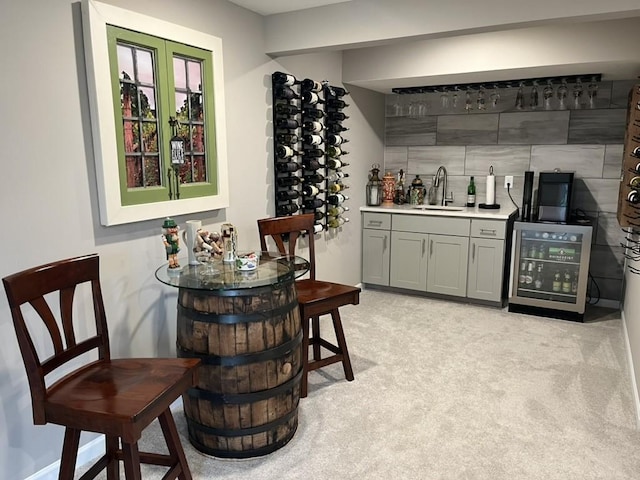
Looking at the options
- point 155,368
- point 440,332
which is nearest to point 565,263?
point 440,332

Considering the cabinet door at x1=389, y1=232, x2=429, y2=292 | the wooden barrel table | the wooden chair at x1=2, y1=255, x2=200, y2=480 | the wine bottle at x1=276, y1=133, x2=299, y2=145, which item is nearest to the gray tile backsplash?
the cabinet door at x1=389, y1=232, x2=429, y2=292

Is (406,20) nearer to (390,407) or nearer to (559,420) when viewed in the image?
(390,407)

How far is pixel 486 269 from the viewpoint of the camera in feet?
13.4

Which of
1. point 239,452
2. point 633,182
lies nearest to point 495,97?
point 633,182

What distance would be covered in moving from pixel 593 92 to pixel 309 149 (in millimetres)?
2396

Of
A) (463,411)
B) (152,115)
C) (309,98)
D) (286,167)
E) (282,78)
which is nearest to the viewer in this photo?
(152,115)

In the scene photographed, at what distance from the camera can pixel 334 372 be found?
116 inches

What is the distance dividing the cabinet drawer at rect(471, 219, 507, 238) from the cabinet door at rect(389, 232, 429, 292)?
433 mm

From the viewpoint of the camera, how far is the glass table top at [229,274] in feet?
6.62

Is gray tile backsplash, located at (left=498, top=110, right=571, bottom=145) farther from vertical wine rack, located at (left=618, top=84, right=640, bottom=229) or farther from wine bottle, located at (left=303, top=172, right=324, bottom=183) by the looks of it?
wine bottle, located at (left=303, top=172, right=324, bottom=183)

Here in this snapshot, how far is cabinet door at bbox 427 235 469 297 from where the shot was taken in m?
4.16

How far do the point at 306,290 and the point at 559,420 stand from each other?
1.49 metres

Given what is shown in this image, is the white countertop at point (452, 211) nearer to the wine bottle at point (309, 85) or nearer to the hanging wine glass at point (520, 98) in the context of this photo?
the hanging wine glass at point (520, 98)

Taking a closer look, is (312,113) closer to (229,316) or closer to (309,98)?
(309,98)
